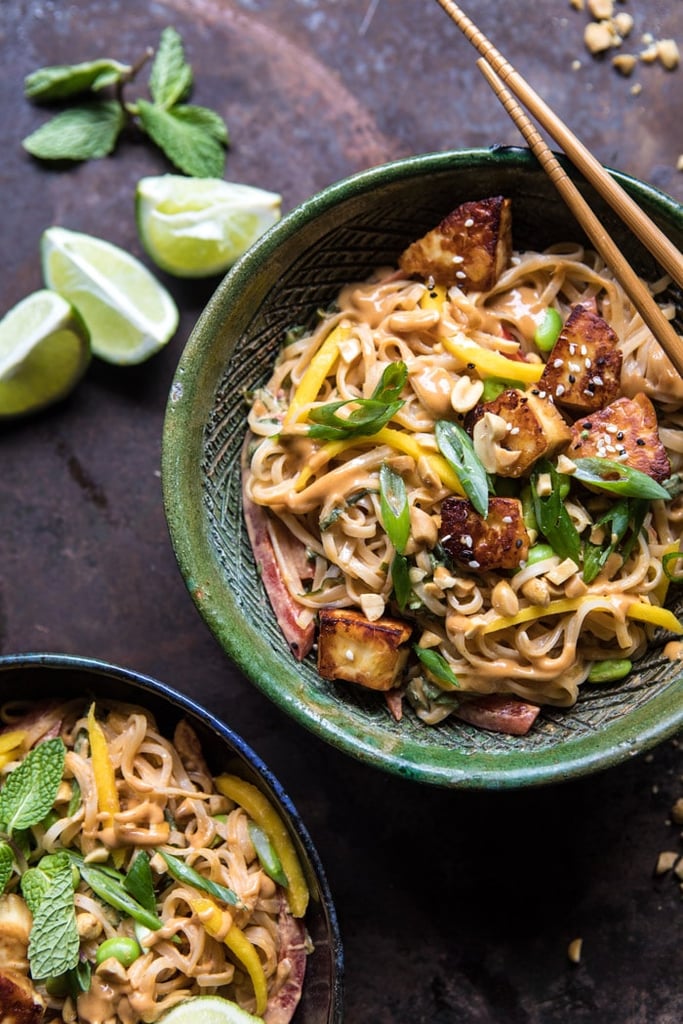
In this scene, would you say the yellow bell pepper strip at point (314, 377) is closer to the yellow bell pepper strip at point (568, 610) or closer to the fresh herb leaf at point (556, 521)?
the fresh herb leaf at point (556, 521)

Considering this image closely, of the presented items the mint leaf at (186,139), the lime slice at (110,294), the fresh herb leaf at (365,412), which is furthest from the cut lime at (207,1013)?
the mint leaf at (186,139)

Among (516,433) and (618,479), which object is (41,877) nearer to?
(516,433)

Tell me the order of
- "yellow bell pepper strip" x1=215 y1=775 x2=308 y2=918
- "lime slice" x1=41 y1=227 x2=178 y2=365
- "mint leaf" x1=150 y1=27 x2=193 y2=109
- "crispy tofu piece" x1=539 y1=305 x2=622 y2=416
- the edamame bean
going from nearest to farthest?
"crispy tofu piece" x1=539 y1=305 x2=622 y2=416
the edamame bean
"yellow bell pepper strip" x1=215 y1=775 x2=308 y2=918
"lime slice" x1=41 y1=227 x2=178 y2=365
"mint leaf" x1=150 y1=27 x2=193 y2=109

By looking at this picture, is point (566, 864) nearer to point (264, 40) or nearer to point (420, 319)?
point (420, 319)

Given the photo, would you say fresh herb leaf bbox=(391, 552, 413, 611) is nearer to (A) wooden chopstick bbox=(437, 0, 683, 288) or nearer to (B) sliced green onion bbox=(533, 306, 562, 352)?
(B) sliced green onion bbox=(533, 306, 562, 352)

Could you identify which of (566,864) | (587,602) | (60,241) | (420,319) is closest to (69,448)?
(60,241)

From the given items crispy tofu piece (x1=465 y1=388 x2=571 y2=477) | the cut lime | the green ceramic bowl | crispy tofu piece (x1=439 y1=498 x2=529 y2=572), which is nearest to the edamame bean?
the cut lime
